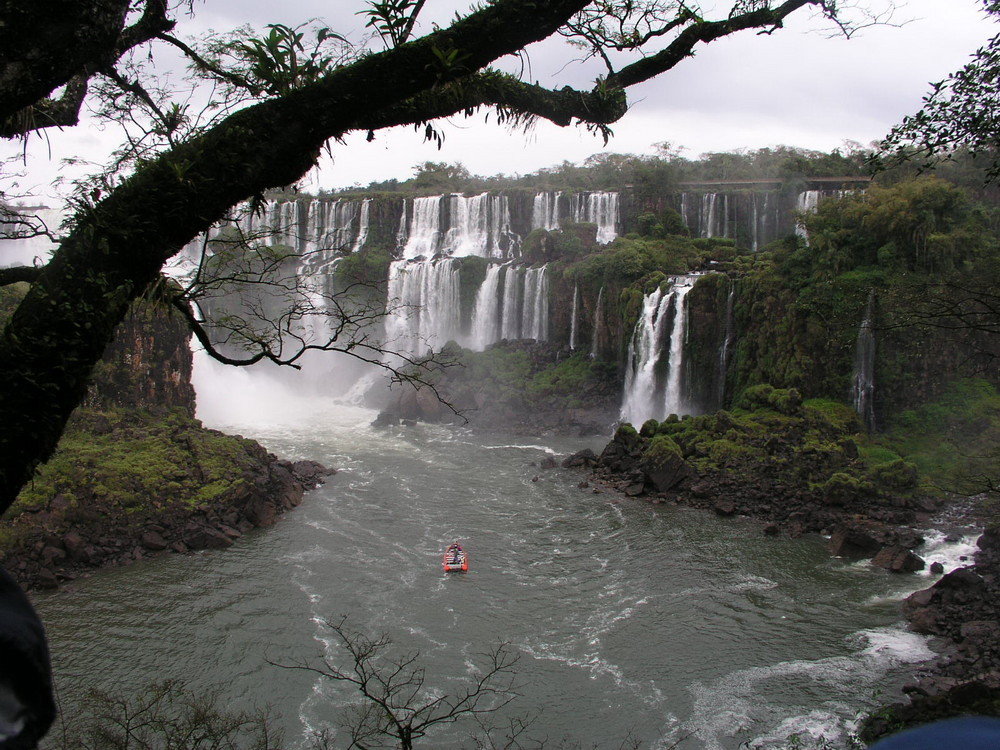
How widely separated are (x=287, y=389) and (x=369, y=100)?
3076cm

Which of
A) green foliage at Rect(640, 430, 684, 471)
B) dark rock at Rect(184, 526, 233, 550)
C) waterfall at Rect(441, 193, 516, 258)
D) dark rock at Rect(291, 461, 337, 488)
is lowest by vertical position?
dark rock at Rect(184, 526, 233, 550)

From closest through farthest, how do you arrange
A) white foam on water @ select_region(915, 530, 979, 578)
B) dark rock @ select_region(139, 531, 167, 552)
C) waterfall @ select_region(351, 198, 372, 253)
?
white foam on water @ select_region(915, 530, 979, 578) < dark rock @ select_region(139, 531, 167, 552) < waterfall @ select_region(351, 198, 372, 253)

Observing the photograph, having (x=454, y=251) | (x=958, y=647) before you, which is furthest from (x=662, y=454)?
(x=454, y=251)

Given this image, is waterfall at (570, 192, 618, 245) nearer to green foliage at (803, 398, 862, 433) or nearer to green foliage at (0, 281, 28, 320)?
green foliage at (803, 398, 862, 433)

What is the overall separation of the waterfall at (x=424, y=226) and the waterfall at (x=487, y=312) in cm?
617

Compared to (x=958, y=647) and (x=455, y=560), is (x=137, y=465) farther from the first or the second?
(x=958, y=647)

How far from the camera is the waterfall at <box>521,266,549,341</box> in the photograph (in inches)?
1190

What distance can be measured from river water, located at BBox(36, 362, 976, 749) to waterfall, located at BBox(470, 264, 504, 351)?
49.8 ft

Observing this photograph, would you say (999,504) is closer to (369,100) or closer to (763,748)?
(763,748)

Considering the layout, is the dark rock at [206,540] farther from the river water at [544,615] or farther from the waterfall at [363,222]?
the waterfall at [363,222]

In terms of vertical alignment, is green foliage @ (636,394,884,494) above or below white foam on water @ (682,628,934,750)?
above

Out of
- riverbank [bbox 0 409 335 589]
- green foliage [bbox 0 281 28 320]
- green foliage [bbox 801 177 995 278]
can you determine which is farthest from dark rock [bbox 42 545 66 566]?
green foliage [bbox 801 177 995 278]

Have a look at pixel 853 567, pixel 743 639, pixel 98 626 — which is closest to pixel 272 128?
pixel 743 639

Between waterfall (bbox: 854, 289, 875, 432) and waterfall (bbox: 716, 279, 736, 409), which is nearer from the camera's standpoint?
waterfall (bbox: 854, 289, 875, 432)
